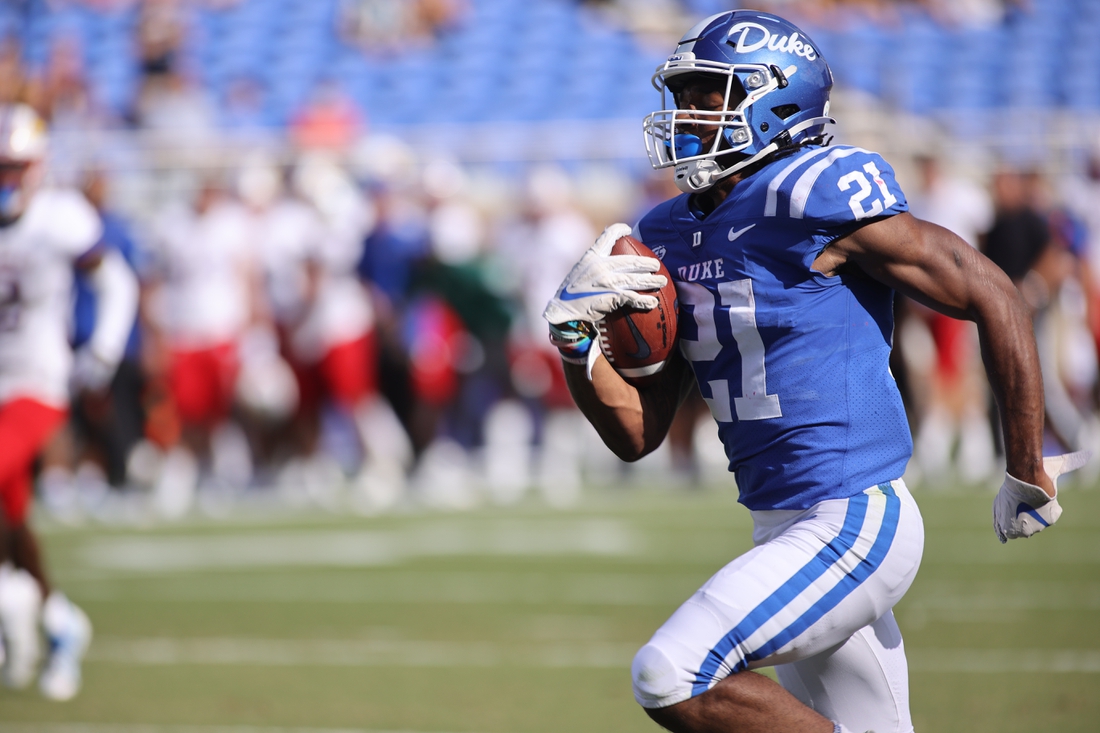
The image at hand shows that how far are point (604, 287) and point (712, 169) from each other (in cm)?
34

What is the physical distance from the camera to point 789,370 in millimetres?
2672

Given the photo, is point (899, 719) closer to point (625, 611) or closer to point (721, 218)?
point (721, 218)

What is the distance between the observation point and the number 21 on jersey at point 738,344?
2.69m

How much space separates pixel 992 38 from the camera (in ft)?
45.7

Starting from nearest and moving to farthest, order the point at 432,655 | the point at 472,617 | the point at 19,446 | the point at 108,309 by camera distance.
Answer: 1. the point at 19,446
2. the point at 432,655
3. the point at 108,309
4. the point at 472,617

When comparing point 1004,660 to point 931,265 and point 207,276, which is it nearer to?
point 931,265

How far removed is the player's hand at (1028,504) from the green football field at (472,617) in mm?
1449

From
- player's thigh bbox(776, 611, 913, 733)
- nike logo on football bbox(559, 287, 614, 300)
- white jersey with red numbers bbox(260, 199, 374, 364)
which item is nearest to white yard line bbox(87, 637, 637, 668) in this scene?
player's thigh bbox(776, 611, 913, 733)

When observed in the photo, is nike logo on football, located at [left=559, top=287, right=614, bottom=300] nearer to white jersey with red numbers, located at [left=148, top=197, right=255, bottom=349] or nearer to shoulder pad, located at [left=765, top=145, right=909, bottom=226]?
shoulder pad, located at [left=765, top=145, right=909, bottom=226]

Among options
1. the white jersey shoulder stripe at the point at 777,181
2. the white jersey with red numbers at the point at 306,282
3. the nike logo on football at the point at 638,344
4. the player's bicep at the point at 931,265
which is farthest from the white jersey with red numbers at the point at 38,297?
the white jersey with red numbers at the point at 306,282

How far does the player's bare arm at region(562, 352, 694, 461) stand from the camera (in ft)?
9.40

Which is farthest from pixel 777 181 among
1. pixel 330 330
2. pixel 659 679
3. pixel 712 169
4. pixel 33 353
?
pixel 330 330

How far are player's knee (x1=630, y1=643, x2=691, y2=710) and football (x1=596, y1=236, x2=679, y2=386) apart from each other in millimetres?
640

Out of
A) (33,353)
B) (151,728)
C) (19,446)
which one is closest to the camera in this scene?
(151,728)
